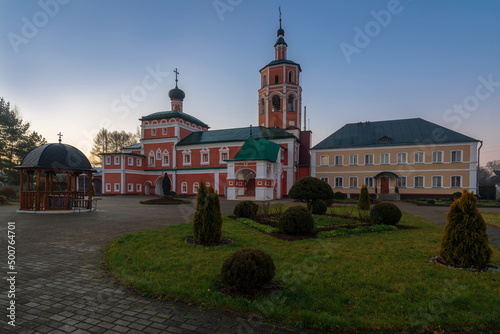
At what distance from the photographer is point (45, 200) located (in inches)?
631

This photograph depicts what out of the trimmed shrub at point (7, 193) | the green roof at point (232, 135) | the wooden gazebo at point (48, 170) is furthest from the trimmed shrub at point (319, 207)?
the trimmed shrub at point (7, 193)

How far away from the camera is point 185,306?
13.8 feet

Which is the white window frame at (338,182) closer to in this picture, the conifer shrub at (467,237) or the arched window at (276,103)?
the arched window at (276,103)

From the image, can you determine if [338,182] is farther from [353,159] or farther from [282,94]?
[282,94]

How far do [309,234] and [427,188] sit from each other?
27574mm

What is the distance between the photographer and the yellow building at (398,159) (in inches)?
1160

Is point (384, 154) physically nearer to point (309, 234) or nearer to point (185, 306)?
point (309, 234)

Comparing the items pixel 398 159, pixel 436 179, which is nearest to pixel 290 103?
pixel 398 159

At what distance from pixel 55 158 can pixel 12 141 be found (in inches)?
1224

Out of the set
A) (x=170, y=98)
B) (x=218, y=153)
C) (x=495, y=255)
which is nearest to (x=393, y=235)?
(x=495, y=255)

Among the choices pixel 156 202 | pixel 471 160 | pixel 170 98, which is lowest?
pixel 156 202

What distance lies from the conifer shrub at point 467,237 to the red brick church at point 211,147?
87.6 ft

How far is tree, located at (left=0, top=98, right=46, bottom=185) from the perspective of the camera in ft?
117

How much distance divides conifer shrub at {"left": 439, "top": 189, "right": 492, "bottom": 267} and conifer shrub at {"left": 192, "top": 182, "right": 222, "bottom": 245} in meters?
6.00
